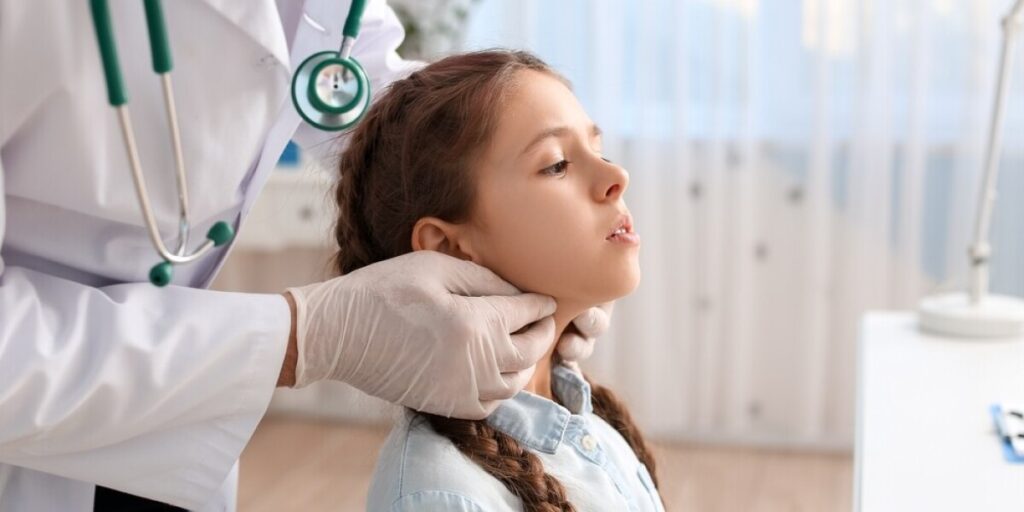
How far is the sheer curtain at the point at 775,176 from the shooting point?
111 inches

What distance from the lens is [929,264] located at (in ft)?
9.47

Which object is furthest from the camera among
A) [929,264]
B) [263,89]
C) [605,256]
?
[929,264]

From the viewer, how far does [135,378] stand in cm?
90

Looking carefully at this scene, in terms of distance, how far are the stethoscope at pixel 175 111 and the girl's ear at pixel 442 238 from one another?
23cm

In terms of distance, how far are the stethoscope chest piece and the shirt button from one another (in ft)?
1.45

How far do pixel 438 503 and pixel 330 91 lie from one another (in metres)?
0.38

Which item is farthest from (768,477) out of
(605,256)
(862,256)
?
(605,256)

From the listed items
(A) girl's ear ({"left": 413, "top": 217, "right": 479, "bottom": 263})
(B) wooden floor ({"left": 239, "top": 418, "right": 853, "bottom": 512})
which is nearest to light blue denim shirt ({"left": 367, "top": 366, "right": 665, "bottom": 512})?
(A) girl's ear ({"left": 413, "top": 217, "right": 479, "bottom": 263})

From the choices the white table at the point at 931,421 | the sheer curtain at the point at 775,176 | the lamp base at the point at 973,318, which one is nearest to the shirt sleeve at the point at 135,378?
the white table at the point at 931,421

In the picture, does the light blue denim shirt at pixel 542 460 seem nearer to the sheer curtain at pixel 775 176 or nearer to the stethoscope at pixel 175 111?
the stethoscope at pixel 175 111

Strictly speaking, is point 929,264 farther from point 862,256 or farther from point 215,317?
point 215,317

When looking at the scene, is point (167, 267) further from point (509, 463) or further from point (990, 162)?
point (990, 162)

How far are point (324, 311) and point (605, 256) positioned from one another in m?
0.30

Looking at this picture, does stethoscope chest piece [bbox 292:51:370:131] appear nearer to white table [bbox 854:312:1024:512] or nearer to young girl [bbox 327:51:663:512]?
young girl [bbox 327:51:663:512]
